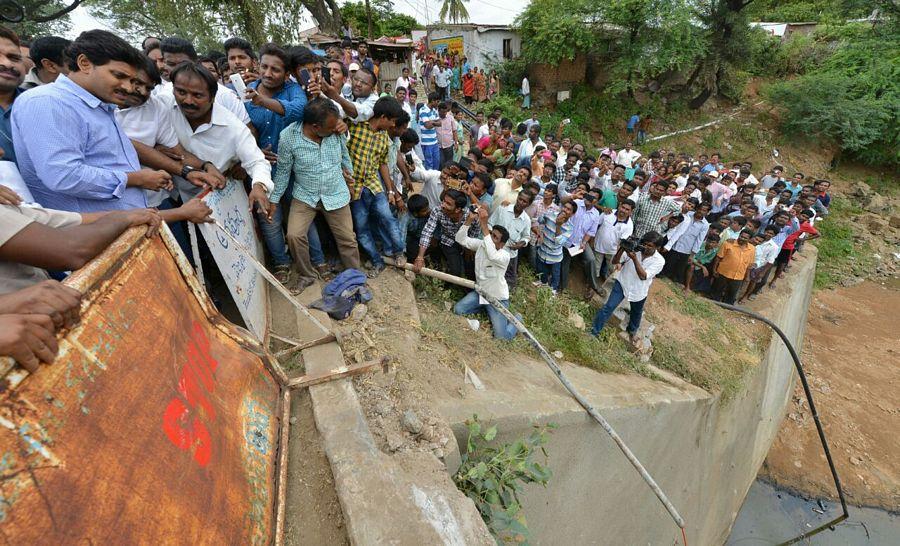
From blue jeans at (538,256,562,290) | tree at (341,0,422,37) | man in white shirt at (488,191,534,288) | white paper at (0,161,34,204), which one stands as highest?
tree at (341,0,422,37)

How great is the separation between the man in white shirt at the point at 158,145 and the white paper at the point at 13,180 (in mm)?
644

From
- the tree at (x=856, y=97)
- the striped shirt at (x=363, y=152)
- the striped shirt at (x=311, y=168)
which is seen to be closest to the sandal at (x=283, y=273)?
the striped shirt at (x=311, y=168)

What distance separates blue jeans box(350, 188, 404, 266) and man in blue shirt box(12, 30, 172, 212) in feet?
6.34

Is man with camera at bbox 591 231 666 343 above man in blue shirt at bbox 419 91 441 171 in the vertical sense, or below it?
below

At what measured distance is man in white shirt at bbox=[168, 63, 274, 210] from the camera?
2545 mm

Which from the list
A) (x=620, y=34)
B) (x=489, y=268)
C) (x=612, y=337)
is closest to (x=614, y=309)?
(x=612, y=337)

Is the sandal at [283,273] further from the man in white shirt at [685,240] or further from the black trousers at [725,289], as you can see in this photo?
the black trousers at [725,289]

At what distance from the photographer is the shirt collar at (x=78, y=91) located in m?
1.91

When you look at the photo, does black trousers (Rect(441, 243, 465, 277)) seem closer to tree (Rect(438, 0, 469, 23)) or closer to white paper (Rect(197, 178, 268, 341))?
white paper (Rect(197, 178, 268, 341))

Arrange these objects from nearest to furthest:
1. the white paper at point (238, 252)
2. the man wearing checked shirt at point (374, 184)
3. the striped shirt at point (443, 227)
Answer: the white paper at point (238, 252) < the man wearing checked shirt at point (374, 184) < the striped shirt at point (443, 227)

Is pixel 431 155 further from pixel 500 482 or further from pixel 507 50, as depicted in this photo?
pixel 507 50

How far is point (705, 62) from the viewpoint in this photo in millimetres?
16469

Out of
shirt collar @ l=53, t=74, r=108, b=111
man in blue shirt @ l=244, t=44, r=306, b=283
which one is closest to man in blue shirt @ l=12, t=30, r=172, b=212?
shirt collar @ l=53, t=74, r=108, b=111

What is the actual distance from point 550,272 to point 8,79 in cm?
522
